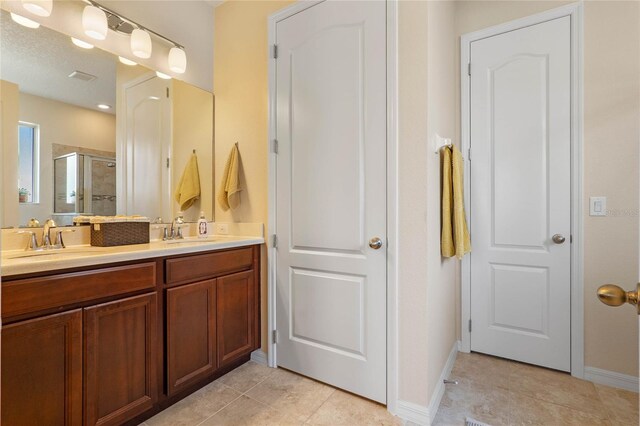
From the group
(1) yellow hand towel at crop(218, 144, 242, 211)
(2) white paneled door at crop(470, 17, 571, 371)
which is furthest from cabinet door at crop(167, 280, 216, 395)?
(2) white paneled door at crop(470, 17, 571, 371)

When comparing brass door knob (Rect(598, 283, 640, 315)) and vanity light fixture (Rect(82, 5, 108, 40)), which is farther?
vanity light fixture (Rect(82, 5, 108, 40))

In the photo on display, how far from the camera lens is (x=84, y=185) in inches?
78.2

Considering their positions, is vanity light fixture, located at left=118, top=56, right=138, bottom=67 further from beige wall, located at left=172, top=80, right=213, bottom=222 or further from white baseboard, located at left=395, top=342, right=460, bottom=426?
white baseboard, located at left=395, top=342, right=460, bottom=426

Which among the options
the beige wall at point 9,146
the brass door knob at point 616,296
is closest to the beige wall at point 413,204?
the brass door knob at point 616,296

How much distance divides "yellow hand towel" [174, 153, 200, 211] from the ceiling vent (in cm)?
76

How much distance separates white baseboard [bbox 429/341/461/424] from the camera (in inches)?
69.2

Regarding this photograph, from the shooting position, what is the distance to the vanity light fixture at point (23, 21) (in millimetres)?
1709

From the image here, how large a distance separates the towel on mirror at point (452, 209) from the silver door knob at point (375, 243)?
392 mm

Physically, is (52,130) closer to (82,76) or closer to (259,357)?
(82,76)

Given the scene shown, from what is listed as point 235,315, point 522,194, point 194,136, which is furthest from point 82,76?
point 522,194

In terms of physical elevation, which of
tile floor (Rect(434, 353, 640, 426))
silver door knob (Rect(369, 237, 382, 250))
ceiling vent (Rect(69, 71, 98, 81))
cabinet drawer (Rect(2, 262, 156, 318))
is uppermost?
ceiling vent (Rect(69, 71, 98, 81))

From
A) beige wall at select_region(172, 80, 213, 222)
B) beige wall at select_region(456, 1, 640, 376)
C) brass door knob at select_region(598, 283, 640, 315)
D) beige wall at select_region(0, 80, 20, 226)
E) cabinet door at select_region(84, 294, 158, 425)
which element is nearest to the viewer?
brass door knob at select_region(598, 283, 640, 315)

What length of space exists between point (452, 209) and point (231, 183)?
1.50 metres

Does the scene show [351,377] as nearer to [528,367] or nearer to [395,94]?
[528,367]
